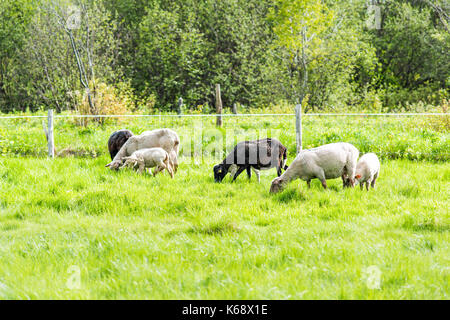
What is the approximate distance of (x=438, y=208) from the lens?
701 cm

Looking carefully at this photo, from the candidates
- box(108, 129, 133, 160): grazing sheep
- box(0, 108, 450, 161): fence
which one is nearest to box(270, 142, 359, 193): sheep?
box(0, 108, 450, 161): fence

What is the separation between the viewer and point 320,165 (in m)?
8.23

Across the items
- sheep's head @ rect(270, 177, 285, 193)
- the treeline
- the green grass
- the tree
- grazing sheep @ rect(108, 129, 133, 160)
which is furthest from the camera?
the treeline

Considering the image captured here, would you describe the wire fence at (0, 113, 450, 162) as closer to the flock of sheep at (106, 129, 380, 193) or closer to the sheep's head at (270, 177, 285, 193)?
the flock of sheep at (106, 129, 380, 193)

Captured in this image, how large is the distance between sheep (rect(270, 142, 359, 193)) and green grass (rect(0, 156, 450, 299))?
0.27 meters

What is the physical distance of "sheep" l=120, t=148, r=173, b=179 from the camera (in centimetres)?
949

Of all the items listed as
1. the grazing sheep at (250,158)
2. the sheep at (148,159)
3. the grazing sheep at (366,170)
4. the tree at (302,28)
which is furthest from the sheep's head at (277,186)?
the tree at (302,28)

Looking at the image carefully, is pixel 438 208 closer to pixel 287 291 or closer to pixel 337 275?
pixel 337 275

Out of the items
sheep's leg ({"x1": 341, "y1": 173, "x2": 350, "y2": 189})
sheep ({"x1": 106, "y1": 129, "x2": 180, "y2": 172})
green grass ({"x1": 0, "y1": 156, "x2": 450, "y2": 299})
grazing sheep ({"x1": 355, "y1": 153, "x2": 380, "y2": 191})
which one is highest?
sheep ({"x1": 106, "y1": 129, "x2": 180, "y2": 172})

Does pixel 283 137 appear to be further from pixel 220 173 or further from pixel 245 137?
pixel 220 173

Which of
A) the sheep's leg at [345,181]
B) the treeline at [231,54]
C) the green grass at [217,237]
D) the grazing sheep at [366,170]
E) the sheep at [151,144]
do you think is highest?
the treeline at [231,54]

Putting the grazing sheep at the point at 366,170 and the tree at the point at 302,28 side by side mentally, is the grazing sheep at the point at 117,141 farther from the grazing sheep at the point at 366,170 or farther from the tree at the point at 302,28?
the tree at the point at 302,28

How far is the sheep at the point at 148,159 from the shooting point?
31.1ft

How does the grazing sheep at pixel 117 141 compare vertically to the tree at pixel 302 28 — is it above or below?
below
